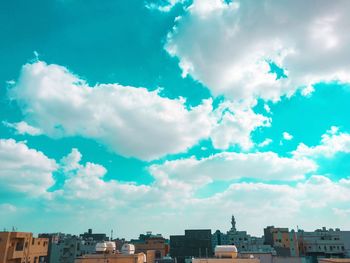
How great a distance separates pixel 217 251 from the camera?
53.7 metres

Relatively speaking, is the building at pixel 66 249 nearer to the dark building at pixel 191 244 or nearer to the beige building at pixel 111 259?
the dark building at pixel 191 244

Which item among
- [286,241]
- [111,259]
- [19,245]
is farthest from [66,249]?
[286,241]

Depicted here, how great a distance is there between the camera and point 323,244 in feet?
319

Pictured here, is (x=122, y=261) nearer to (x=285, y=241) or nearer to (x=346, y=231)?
(x=285, y=241)

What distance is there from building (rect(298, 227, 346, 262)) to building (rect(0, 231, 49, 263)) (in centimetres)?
7592

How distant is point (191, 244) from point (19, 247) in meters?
49.8

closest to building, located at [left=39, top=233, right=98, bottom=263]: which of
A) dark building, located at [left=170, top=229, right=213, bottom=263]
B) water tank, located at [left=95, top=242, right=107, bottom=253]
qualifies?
dark building, located at [left=170, top=229, right=213, bottom=263]

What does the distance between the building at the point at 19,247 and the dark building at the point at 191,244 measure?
3875 cm

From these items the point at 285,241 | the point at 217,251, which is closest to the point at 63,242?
the point at 217,251

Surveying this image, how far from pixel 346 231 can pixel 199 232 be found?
45.8 metres

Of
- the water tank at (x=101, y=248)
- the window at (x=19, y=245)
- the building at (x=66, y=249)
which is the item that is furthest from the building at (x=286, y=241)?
the window at (x=19, y=245)

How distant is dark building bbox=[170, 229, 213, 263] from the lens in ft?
309

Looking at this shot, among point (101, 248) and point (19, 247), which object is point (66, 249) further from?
point (101, 248)

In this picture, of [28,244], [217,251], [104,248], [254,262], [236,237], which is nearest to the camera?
[254,262]
